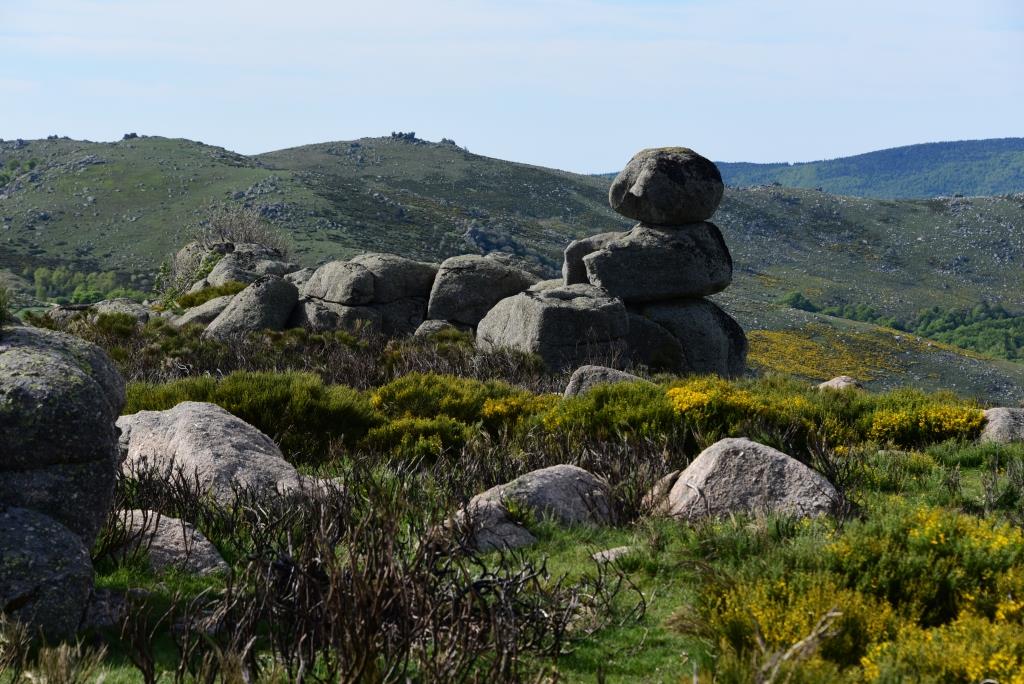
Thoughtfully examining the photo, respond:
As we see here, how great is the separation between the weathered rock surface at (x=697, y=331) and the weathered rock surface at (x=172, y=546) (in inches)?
628

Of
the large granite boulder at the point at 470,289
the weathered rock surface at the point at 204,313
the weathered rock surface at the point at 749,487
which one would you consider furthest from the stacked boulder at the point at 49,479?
the weathered rock surface at the point at 204,313

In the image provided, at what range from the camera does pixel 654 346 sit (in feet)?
71.7

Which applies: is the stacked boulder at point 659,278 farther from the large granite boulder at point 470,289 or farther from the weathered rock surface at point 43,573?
the weathered rock surface at point 43,573

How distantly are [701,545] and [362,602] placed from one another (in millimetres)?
3945

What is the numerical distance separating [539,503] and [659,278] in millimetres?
14060

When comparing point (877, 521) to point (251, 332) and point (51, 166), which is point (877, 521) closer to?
point (251, 332)

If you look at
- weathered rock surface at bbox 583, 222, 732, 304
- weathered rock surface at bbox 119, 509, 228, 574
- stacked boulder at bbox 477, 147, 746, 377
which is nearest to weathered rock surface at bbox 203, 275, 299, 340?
stacked boulder at bbox 477, 147, 746, 377

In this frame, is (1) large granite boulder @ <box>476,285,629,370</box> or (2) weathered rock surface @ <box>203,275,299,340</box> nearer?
(1) large granite boulder @ <box>476,285,629,370</box>

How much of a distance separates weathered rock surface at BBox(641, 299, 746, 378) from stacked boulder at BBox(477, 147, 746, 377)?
0.9 inches

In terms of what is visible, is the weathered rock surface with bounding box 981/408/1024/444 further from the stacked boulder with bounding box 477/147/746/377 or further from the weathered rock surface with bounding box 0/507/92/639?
the weathered rock surface with bounding box 0/507/92/639

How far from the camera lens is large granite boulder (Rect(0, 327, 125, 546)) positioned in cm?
593

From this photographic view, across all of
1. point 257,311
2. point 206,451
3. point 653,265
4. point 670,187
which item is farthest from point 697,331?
point 206,451

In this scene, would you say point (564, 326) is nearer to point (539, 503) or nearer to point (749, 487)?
point (539, 503)

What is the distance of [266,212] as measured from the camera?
247ft
